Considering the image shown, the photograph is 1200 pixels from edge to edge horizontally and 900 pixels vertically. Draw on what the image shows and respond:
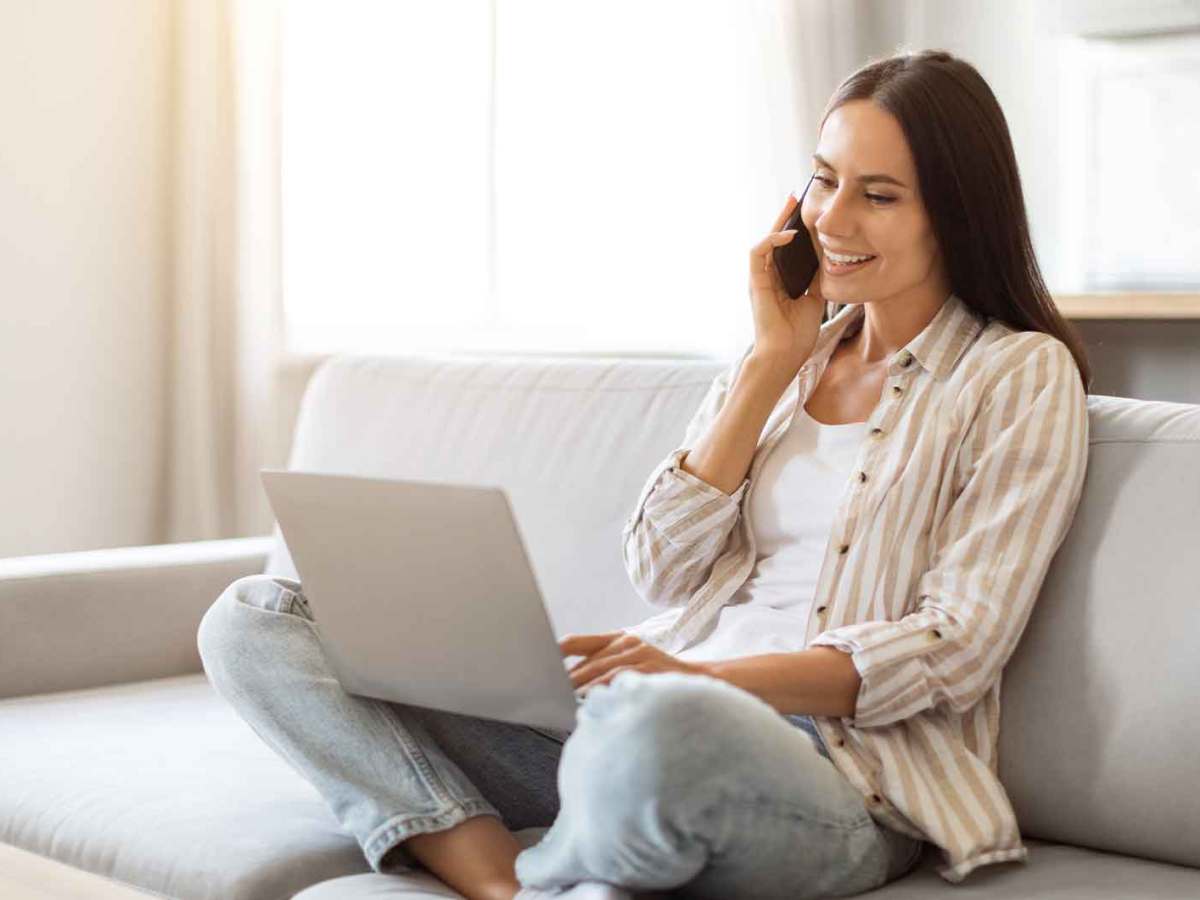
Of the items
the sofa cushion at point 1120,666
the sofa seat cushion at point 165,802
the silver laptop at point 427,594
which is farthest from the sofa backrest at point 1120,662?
the sofa seat cushion at point 165,802

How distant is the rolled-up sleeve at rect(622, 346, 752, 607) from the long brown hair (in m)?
0.27

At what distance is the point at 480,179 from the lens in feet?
12.7

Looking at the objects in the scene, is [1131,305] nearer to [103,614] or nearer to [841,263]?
[841,263]

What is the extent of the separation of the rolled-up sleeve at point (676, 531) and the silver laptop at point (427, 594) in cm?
33

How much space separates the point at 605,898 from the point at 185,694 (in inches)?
47.1

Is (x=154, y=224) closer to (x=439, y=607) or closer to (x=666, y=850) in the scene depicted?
(x=439, y=607)

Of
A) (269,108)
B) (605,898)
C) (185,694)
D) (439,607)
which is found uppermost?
(269,108)

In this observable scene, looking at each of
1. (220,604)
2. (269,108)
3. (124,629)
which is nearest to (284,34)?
(269,108)

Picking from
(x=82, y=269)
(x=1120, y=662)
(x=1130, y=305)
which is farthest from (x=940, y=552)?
(x=82, y=269)

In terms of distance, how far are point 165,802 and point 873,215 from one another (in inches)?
36.7

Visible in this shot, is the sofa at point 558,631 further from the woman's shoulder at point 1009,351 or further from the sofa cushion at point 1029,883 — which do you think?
the woman's shoulder at point 1009,351

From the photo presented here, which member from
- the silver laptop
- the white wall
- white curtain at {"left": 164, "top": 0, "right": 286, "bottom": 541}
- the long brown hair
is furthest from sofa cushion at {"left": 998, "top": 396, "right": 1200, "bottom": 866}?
the white wall

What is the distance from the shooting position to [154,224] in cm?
380

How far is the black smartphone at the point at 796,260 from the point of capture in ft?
6.21
